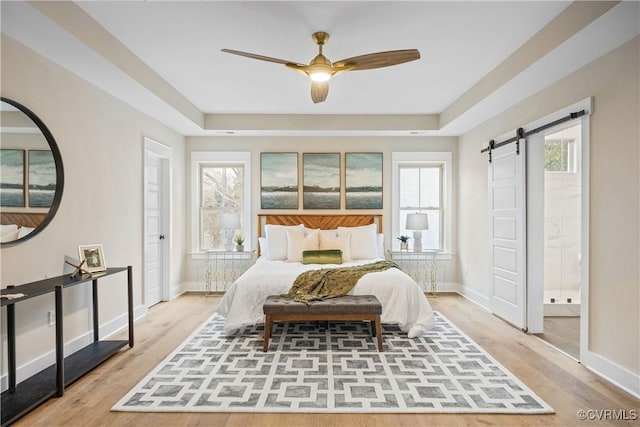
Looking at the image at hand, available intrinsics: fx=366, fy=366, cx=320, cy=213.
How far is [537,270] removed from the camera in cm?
397

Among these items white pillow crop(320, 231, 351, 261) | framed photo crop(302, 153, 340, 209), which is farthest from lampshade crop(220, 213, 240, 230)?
white pillow crop(320, 231, 351, 261)

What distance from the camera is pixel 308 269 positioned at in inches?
165

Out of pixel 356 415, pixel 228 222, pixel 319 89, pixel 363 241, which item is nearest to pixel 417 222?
pixel 363 241

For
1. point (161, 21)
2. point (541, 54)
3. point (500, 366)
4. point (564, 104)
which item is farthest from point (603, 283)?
point (161, 21)

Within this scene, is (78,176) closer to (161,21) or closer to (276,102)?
(161,21)

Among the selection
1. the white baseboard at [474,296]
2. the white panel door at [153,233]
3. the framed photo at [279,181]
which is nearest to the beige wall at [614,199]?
the white baseboard at [474,296]

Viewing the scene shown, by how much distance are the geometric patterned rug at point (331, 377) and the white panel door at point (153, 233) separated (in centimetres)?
163

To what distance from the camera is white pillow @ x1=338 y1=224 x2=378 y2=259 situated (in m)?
5.17

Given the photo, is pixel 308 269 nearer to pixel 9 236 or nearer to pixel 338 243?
pixel 338 243

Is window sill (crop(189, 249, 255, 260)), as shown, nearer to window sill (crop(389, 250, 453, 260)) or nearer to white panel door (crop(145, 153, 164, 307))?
white panel door (crop(145, 153, 164, 307))

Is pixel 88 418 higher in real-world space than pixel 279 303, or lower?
lower

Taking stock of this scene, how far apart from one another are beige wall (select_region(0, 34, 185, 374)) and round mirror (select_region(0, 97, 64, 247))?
10cm

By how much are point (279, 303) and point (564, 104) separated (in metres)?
3.21

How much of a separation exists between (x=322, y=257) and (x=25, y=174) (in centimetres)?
311
